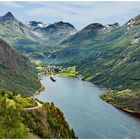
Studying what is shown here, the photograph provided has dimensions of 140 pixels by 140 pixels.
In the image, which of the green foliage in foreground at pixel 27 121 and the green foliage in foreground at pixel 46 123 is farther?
the green foliage in foreground at pixel 46 123

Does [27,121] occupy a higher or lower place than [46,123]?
lower

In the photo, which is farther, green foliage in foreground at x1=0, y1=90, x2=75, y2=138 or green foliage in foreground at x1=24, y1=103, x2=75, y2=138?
green foliage in foreground at x1=24, y1=103, x2=75, y2=138

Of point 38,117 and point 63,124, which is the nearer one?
point 38,117

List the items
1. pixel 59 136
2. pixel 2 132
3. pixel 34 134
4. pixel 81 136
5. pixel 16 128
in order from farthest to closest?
pixel 81 136 < pixel 59 136 < pixel 34 134 < pixel 16 128 < pixel 2 132

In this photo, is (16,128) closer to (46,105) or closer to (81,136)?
(46,105)

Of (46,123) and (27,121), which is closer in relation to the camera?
(27,121)

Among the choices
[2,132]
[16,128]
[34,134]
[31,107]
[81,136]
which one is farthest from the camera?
[81,136]

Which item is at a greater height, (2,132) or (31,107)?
(31,107)

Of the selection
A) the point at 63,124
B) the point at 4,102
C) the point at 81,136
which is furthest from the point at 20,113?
the point at 81,136
